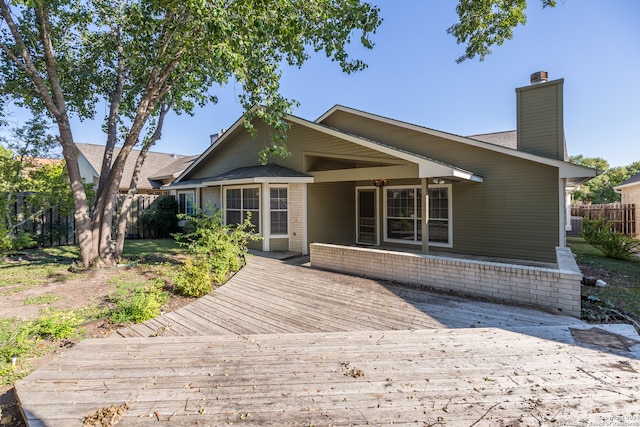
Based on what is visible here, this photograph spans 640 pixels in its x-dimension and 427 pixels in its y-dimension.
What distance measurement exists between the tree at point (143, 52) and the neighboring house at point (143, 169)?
1097 cm

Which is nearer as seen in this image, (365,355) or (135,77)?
(365,355)

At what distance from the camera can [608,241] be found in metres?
10.2

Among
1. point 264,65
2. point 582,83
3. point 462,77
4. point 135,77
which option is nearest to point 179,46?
point 264,65

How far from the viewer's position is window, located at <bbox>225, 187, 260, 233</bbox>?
35.2ft

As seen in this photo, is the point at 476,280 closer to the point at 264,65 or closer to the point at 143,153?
the point at 264,65

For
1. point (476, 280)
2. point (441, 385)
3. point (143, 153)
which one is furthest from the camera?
point (143, 153)

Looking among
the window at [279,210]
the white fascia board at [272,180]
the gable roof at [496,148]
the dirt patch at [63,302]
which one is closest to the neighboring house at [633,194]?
the gable roof at [496,148]

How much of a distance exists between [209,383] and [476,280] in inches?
197

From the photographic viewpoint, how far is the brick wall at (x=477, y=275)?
4.95m

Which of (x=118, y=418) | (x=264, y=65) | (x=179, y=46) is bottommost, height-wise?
(x=118, y=418)

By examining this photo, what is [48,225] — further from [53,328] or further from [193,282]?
[53,328]

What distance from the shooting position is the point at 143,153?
30.5 ft

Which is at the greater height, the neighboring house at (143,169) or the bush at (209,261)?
the neighboring house at (143,169)

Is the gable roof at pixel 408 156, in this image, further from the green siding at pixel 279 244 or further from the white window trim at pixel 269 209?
the green siding at pixel 279 244
